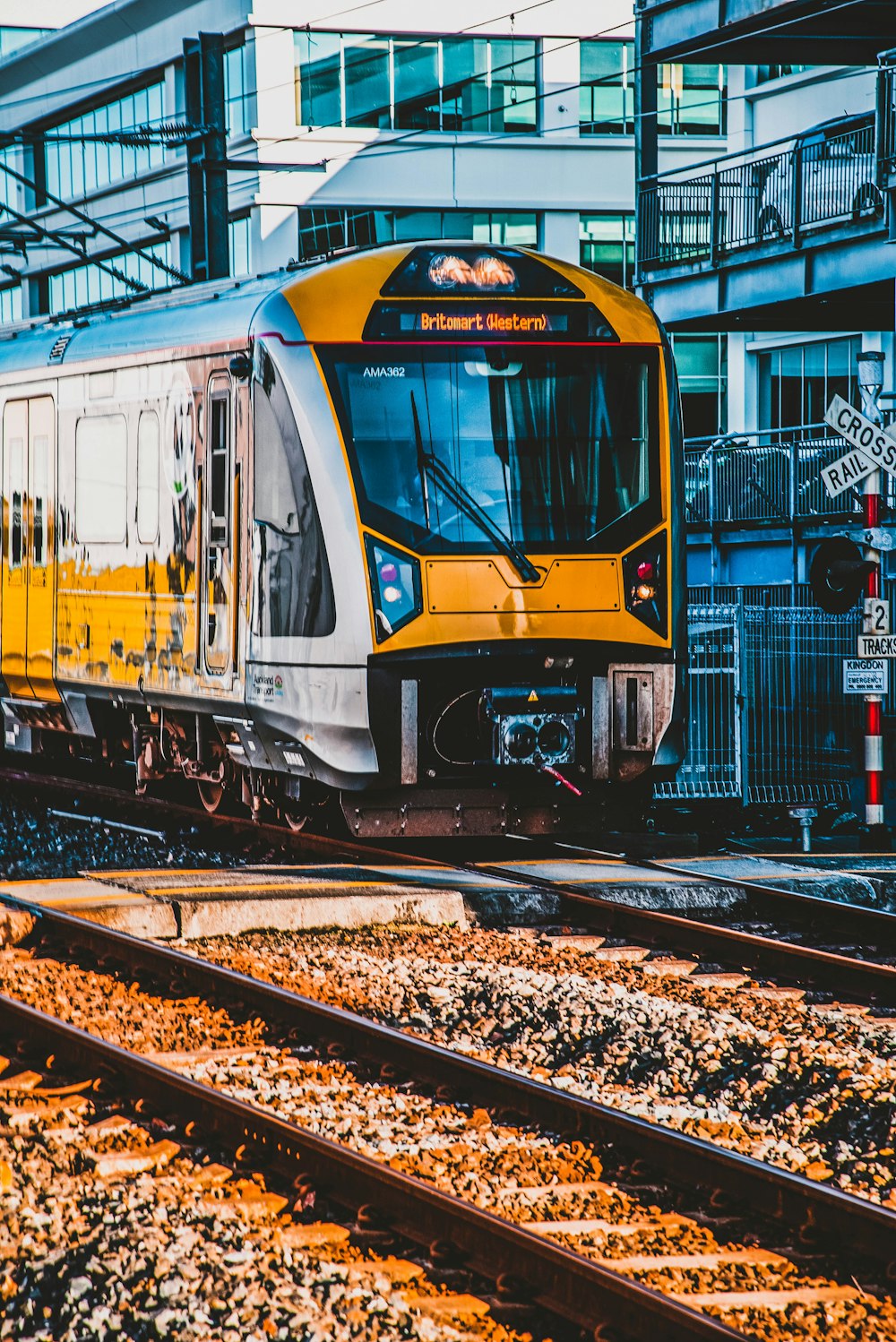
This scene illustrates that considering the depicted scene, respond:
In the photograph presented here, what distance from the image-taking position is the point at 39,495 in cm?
1494

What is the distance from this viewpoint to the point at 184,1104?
21.4 feet

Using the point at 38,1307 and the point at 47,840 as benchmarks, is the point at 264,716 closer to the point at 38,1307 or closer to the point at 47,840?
the point at 47,840

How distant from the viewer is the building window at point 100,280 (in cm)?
4894

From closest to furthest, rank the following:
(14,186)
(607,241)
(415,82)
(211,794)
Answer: (211,794), (415,82), (607,241), (14,186)

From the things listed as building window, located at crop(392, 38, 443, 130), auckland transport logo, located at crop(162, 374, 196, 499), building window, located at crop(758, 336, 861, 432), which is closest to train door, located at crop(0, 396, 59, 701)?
auckland transport logo, located at crop(162, 374, 196, 499)

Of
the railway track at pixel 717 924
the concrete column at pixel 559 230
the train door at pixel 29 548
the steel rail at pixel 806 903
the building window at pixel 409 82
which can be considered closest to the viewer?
the railway track at pixel 717 924

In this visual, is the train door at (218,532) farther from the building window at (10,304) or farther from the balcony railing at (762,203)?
the building window at (10,304)

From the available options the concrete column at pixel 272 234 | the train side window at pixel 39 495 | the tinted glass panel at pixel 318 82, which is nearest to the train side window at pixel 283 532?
the train side window at pixel 39 495

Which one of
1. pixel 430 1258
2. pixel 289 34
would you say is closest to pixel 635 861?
pixel 430 1258

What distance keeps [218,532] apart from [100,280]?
4250 centimetres

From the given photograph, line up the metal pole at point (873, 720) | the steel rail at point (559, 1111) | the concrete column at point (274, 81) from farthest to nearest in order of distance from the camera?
the concrete column at point (274, 81)
the metal pole at point (873, 720)
the steel rail at point (559, 1111)

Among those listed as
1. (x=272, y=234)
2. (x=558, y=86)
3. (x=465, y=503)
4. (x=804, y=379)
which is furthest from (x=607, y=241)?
(x=465, y=503)

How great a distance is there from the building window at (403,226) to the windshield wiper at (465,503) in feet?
110

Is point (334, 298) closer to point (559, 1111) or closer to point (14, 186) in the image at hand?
point (559, 1111)
